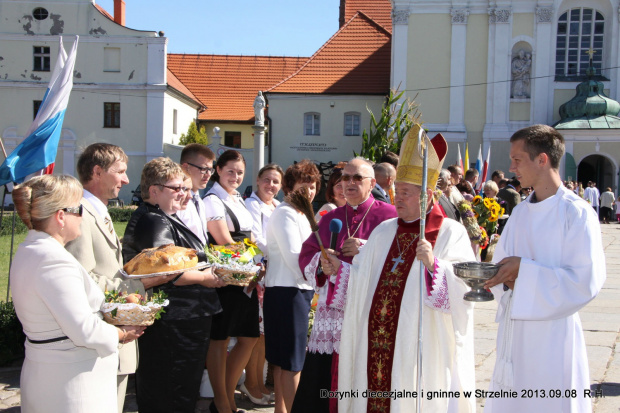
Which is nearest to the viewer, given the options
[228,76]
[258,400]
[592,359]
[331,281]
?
[331,281]

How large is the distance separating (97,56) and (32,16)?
3.76 metres

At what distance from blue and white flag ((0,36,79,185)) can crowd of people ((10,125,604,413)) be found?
202 centimetres

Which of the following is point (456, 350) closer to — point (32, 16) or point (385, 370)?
point (385, 370)

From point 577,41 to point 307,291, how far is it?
29.3 meters

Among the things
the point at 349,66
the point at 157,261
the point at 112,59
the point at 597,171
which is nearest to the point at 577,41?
the point at 597,171

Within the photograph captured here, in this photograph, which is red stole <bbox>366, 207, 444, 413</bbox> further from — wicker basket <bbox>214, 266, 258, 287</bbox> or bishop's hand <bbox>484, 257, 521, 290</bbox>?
wicker basket <bbox>214, 266, 258, 287</bbox>

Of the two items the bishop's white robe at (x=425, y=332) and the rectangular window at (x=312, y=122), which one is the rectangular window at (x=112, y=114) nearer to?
the rectangular window at (x=312, y=122)

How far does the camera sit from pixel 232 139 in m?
41.4

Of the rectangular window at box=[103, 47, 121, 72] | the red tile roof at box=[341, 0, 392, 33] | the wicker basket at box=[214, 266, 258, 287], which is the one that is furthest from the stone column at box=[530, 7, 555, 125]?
the wicker basket at box=[214, 266, 258, 287]

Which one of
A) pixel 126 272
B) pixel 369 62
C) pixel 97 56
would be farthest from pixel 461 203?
pixel 97 56

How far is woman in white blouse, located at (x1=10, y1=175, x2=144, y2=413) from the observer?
309cm

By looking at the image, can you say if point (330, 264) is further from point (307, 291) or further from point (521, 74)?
point (521, 74)

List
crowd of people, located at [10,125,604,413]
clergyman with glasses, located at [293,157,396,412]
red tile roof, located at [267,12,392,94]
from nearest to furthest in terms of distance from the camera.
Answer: crowd of people, located at [10,125,604,413] → clergyman with glasses, located at [293,157,396,412] → red tile roof, located at [267,12,392,94]

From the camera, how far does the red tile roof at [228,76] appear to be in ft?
139
